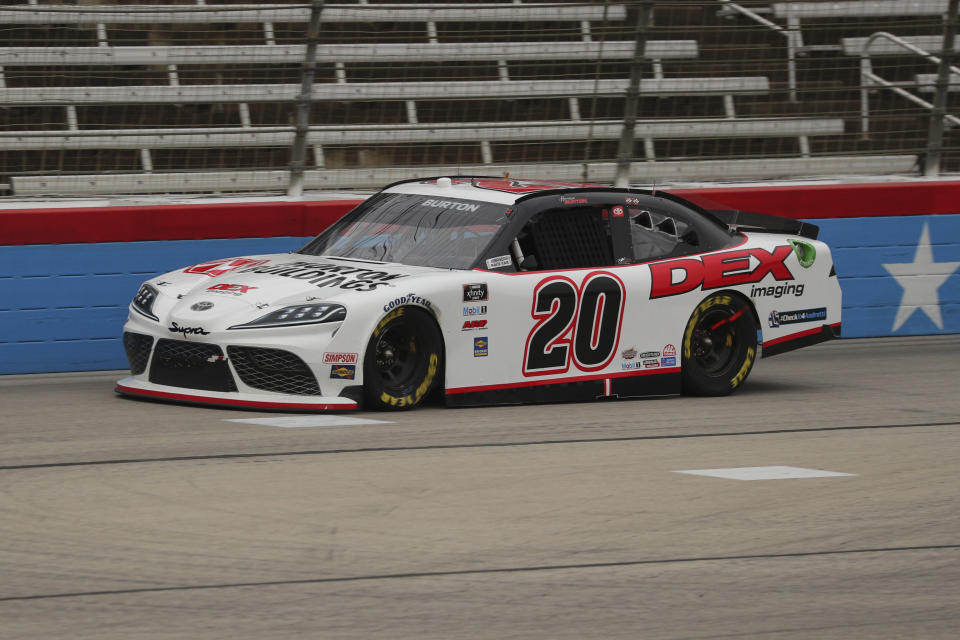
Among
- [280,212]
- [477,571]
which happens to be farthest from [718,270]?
[477,571]

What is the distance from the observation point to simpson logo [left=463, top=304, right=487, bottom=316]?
27.0 ft

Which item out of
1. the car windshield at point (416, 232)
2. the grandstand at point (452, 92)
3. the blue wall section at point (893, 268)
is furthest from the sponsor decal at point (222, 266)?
the blue wall section at point (893, 268)

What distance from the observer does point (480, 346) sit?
327 inches

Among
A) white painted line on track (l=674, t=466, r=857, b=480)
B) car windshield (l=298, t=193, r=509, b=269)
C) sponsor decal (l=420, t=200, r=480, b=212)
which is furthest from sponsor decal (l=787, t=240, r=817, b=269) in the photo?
white painted line on track (l=674, t=466, r=857, b=480)

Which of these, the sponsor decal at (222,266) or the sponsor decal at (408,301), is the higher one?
the sponsor decal at (222,266)

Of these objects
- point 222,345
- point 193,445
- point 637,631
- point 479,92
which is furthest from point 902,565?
point 479,92

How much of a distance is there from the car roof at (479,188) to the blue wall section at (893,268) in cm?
368

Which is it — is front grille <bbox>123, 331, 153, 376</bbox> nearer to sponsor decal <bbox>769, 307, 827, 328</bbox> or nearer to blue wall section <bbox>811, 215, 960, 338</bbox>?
sponsor decal <bbox>769, 307, 827, 328</bbox>

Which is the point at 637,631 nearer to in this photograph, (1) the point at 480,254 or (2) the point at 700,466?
(2) the point at 700,466

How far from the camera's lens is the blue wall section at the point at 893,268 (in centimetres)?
1205

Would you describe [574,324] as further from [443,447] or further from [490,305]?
[443,447]

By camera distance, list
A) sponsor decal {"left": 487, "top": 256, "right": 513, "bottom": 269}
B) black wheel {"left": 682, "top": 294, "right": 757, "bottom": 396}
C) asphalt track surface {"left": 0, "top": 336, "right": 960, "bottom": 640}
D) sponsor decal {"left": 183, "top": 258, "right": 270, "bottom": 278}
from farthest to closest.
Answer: black wheel {"left": 682, "top": 294, "right": 757, "bottom": 396} → sponsor decal {"left": 183, "top": 258, "right": 270, "bottom": 278} → sponsor decal {"left": 487, "top": 256, "right": 513, "bottom": 269} → asphalt track surface {"left": 0, "top": 336, "right": 960, "bottom": 640}

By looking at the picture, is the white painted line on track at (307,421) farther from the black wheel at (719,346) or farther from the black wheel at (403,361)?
the black wheel at (719,346)

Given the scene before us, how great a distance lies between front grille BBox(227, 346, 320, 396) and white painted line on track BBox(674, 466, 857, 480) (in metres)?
2.22
